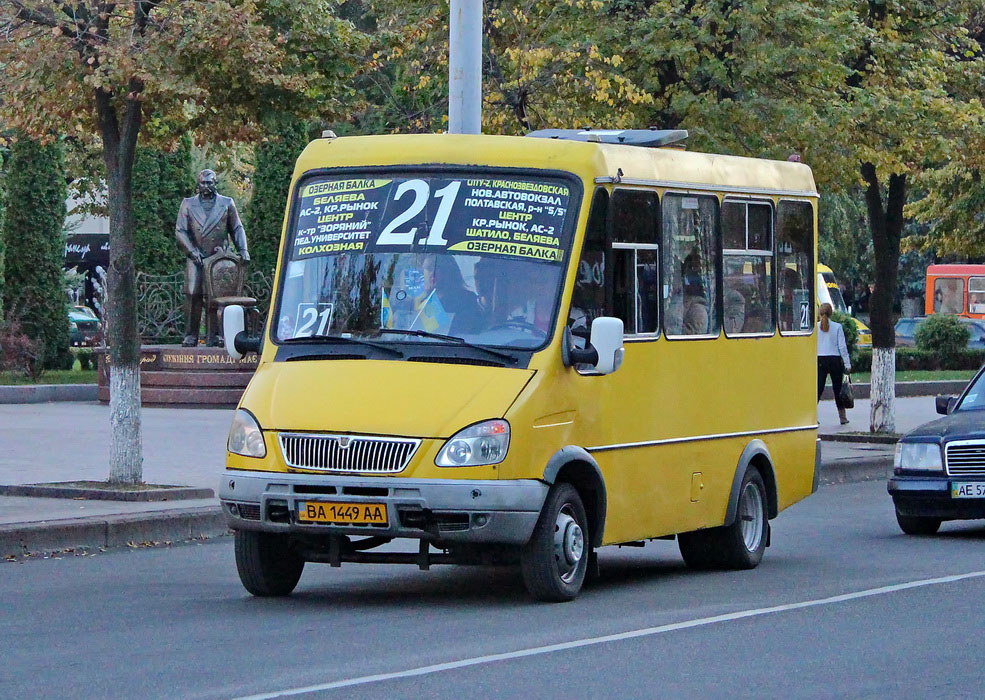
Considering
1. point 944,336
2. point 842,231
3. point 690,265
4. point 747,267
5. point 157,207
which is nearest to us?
point 690,265

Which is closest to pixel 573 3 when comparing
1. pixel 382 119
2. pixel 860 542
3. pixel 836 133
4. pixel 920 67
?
pixel 836 133

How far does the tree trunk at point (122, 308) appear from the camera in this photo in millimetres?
15500

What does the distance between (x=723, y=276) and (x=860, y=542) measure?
10.1 ft

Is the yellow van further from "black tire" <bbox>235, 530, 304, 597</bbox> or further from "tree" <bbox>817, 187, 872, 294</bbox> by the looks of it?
"tree" <bbox>817, 187, 872, 294</bbox>

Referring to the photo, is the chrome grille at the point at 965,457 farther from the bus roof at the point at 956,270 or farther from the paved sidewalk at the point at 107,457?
the bus roof at the point at 956,270

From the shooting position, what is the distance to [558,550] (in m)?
10.3

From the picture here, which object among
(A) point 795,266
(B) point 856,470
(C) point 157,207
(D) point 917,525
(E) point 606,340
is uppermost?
(C) point 157,207

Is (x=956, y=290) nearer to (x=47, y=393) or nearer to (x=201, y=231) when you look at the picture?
(x=201, y=231)

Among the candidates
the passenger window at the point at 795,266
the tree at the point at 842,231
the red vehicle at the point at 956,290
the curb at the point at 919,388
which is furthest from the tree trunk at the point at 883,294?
the red vehicle at the point at 956,290

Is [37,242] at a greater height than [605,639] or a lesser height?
greater

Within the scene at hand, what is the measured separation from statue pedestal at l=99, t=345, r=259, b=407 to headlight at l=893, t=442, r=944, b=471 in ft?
45.0

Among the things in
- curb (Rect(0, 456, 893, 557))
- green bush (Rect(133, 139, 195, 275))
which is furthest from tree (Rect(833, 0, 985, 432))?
green bush (Rect(133, 139, 195, 275))

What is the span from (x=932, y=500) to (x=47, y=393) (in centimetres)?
1697

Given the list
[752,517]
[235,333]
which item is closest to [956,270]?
[752,517]
